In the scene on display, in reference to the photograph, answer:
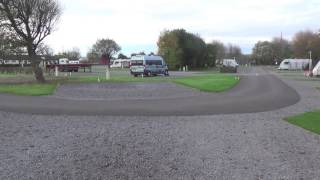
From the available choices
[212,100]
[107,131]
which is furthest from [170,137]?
[212,100]

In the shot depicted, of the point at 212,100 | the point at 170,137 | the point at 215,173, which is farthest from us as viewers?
the point at 212,100

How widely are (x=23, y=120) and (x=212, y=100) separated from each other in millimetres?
10173

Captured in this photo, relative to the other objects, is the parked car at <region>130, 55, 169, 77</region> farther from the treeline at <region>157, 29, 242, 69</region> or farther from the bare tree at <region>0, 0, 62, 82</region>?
the treeline at <region>157, 29, 242, 69</region>

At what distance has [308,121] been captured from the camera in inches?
667

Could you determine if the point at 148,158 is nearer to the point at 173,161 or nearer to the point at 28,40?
the point at 173,161

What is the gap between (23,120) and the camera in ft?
53.7

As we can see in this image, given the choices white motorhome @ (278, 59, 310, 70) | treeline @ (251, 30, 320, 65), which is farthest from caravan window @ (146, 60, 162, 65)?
treeline @ (251, 30, 320, 65)

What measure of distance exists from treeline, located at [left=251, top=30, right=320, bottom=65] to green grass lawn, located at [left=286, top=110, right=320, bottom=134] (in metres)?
102

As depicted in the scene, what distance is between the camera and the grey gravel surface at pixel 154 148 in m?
9.17

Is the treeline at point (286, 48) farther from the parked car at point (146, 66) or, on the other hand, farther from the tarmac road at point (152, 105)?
the tarmac road at point (152, 105)

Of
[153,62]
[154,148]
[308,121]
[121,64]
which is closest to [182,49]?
[121,64]

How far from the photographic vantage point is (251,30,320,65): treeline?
391 ft

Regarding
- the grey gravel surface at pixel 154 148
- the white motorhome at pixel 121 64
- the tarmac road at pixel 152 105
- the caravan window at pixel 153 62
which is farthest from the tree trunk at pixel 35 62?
the white motorhome at pixel 121 64

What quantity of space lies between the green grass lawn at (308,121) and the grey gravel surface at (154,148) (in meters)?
0.40
